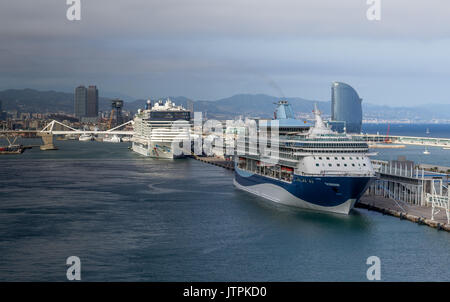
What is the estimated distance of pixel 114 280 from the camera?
21.3 metres

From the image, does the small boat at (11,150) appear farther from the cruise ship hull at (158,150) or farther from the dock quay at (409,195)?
the dock quay at (409,195)

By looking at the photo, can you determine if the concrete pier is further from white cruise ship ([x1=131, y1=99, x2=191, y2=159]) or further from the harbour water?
the harbour water

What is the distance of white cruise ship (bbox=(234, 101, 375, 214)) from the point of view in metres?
32.2

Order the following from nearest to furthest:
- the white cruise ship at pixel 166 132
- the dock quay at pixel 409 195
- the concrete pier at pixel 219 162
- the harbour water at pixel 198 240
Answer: the harbour water at pixel 198 240
the dock quay at pixel 409 195
the concrete pier at pixel 219 162
the white cruise ship at pixel 166 132

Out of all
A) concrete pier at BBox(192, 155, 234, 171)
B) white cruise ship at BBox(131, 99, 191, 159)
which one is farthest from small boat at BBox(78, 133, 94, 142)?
concrete pier at BBox(192, 155, 234, 171)

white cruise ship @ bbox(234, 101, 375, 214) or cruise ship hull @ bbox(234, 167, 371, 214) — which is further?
white cruise ship @ bbox(234, 101, 375, 214)

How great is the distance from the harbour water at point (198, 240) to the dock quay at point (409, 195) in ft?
3.06

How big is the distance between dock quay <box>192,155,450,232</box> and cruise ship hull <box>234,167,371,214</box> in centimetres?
226

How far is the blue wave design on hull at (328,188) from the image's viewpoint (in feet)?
105

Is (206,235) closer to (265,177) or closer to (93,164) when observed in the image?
(265,177)

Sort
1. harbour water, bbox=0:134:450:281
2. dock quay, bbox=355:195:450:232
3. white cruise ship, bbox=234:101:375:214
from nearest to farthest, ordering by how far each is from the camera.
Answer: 1. harbour water, bbox=0:134:450:281
2. dock quay, bbox=355:195:450:232
3. white cruise ship, bbox=234:101:375:214

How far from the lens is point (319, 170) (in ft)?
108

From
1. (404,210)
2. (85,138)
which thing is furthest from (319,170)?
(85,138)

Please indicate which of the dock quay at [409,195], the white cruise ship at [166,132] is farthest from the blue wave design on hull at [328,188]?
the white cruise ship at [166,132]
